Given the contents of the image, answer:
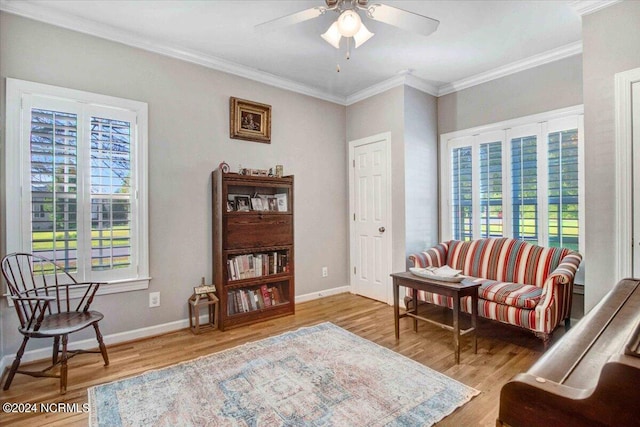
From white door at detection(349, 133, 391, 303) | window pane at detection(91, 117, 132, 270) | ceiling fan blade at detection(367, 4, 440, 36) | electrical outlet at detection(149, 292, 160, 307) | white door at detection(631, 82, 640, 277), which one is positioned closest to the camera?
ceiling fan blade at detection(367, 4, 440, 36)

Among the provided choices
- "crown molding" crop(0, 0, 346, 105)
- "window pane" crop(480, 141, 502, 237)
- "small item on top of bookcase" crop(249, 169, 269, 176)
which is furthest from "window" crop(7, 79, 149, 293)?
"window pane" crop(480, 141, 502, 237)

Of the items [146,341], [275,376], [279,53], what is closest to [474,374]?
[275,376]

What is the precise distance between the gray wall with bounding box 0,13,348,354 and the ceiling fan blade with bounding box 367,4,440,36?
2009 millimetres

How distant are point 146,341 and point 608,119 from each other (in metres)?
4.11

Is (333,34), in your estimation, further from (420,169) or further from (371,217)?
(371,217)

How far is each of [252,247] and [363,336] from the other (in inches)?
55.4

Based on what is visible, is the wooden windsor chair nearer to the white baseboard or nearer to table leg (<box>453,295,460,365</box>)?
the white baseboard

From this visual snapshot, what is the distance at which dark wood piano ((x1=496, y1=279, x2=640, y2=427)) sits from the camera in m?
0.58

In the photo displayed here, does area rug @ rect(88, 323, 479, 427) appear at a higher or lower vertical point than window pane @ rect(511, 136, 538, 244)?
lower

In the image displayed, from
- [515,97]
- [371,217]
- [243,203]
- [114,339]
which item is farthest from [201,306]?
[515,97]

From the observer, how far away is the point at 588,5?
2365 millimetres

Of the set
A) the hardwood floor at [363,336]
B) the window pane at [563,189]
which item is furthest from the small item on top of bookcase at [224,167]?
the window pane at [563,189]

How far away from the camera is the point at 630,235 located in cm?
223

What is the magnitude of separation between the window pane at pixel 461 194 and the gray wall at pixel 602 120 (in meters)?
1.42
